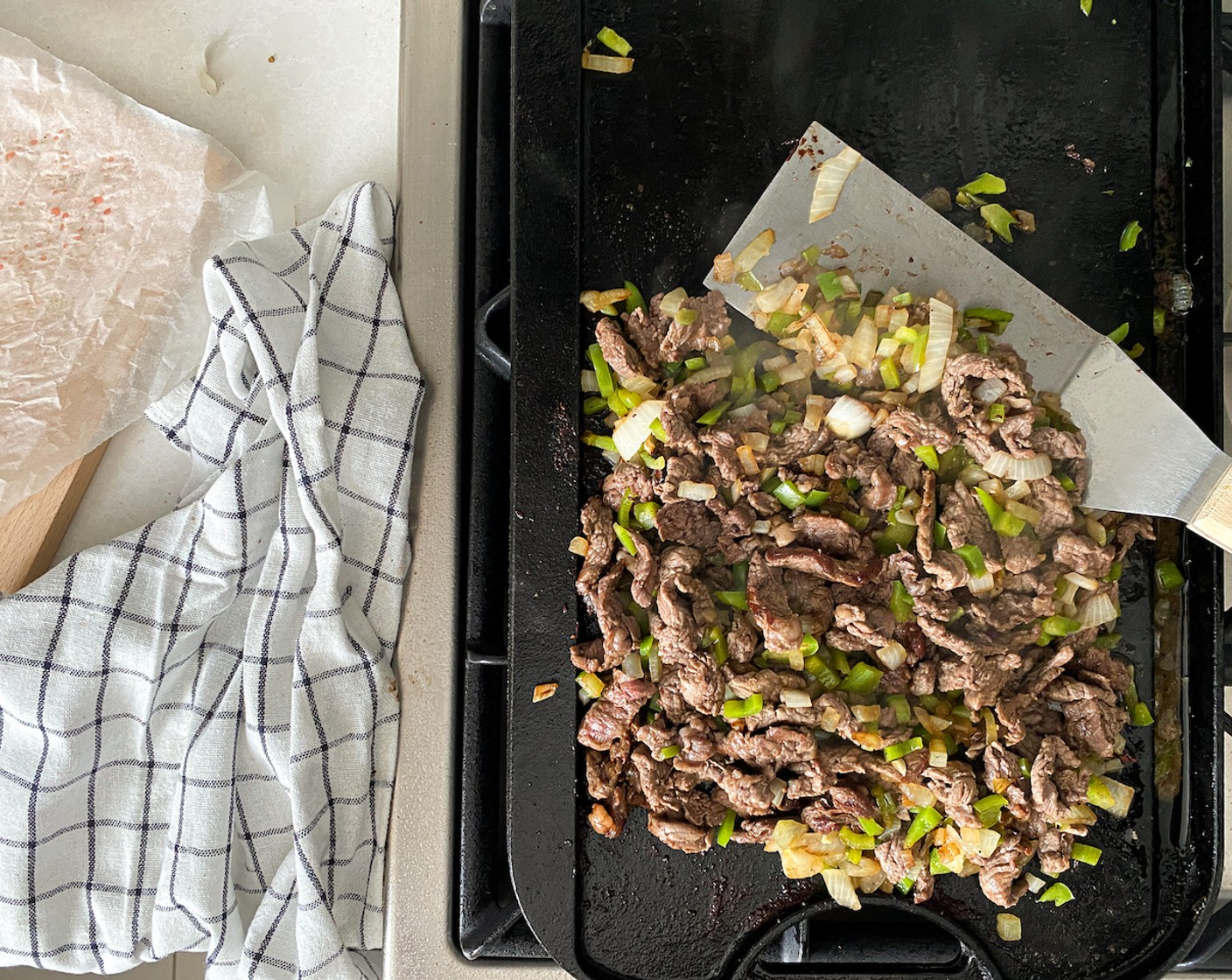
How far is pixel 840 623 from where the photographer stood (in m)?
1.29

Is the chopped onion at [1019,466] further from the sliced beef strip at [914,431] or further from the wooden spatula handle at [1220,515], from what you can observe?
the wooden spatula handle at [1220,515]

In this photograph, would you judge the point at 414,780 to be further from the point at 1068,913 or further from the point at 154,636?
the point at 1068,913

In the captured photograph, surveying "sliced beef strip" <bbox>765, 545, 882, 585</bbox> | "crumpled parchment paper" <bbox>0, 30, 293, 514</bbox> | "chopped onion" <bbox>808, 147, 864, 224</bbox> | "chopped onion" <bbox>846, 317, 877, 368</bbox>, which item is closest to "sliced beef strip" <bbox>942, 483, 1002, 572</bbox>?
"sliced beef strip" <bbox>765, 545, 882, 585</bbox>

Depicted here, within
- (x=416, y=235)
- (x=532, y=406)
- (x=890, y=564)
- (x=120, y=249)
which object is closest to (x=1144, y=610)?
(x=890, y=564)

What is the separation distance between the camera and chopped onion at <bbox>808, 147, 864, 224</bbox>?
1.31 m

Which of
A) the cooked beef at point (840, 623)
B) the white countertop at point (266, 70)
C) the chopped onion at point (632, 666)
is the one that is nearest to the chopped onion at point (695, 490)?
the cooked beef at point (840, 623)

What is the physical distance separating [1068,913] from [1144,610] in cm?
44

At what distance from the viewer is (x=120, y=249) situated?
62.7 inches

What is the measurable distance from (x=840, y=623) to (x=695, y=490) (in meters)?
0.27

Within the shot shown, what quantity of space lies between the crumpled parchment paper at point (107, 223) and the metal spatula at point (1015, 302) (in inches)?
34.1

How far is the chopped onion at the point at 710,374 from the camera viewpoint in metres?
1.33

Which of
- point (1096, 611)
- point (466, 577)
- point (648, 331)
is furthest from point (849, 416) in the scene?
point (466, 577)

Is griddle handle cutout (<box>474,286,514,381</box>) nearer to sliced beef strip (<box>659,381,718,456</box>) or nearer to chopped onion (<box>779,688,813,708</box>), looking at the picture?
sliced beef strip (<box>659,381,718,456</box>)

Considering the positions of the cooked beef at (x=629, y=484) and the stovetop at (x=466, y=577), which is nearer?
the cooked beef at (x=629, y=484)
